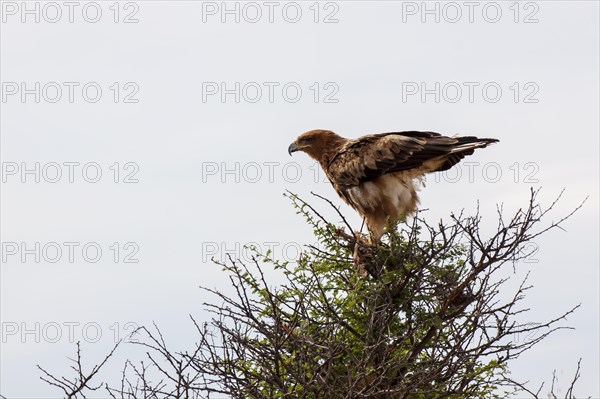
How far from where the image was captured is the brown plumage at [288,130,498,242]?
421 inches

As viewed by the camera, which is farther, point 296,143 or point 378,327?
point 296,143

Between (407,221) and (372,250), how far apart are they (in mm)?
1266

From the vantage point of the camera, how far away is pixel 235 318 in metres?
8.25

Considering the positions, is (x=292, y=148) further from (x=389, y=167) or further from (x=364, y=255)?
(x=364, y=255)

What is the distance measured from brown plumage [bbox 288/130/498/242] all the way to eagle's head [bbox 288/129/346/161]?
1.19 feet

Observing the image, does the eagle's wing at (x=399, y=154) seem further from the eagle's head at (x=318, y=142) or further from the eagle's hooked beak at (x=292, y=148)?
the eagle's hooked beak at (x=292, y=148)

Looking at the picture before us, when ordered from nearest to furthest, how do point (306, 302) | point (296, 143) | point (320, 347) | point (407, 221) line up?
point (320, 347)
point (306, 302)
point (407, 221)
point (296, 143)

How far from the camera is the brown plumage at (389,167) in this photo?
35.1ft

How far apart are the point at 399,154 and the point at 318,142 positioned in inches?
53.6

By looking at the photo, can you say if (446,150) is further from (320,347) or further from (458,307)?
(320,347)

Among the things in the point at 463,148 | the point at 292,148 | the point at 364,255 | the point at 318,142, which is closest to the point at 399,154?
the point at 463,148

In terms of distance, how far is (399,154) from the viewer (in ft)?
36.0

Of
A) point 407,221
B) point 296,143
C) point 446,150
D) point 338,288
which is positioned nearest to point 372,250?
point 338,288

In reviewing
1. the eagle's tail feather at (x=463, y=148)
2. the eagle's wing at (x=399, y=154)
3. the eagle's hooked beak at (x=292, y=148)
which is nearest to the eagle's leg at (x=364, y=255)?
the eagle's wing at (x=399, y=154)
